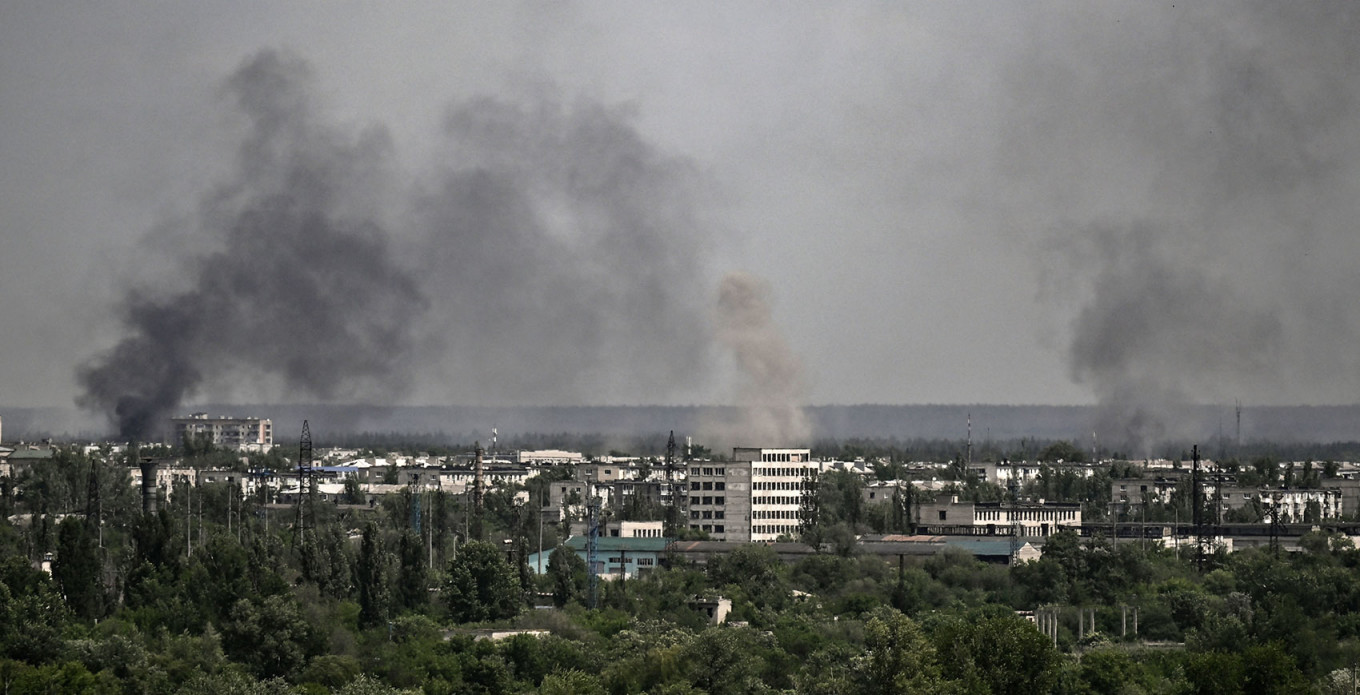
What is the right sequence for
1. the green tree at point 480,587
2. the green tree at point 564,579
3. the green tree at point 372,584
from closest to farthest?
1. the green tree at point 372,584
2. the green tree at point 480,587
3. the green tree at point 564,579

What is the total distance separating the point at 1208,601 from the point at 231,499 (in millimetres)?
37071

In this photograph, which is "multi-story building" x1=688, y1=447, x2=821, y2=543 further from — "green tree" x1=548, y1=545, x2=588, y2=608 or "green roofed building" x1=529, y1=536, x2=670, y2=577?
"green tree" x1=548, y1=545, x2=588, y2=608

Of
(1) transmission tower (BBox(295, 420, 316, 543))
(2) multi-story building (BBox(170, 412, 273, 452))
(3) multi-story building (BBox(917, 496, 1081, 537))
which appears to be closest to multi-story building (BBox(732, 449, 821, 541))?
(3) multi-story building (BBox(917, 496, 1081, 537))

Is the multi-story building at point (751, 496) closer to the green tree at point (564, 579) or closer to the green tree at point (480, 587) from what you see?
the green tree at point (564, 579)

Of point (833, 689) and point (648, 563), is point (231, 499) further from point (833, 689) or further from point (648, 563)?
point (833, 689)

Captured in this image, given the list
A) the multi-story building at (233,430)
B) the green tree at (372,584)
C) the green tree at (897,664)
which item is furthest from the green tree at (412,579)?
the multi-story building at (233,430)

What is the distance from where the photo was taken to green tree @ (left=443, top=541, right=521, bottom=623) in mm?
51062

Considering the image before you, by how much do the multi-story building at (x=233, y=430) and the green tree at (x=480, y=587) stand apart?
Result: 275 feet

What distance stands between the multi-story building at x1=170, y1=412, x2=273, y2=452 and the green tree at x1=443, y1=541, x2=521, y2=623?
83.8 m

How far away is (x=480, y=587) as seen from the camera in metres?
51.8

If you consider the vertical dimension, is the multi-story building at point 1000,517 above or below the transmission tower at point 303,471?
below

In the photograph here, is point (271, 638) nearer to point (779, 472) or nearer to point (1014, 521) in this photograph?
point (779, 472)

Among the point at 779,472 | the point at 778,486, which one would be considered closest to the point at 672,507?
the point at 778,486

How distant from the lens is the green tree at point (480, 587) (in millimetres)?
51062
